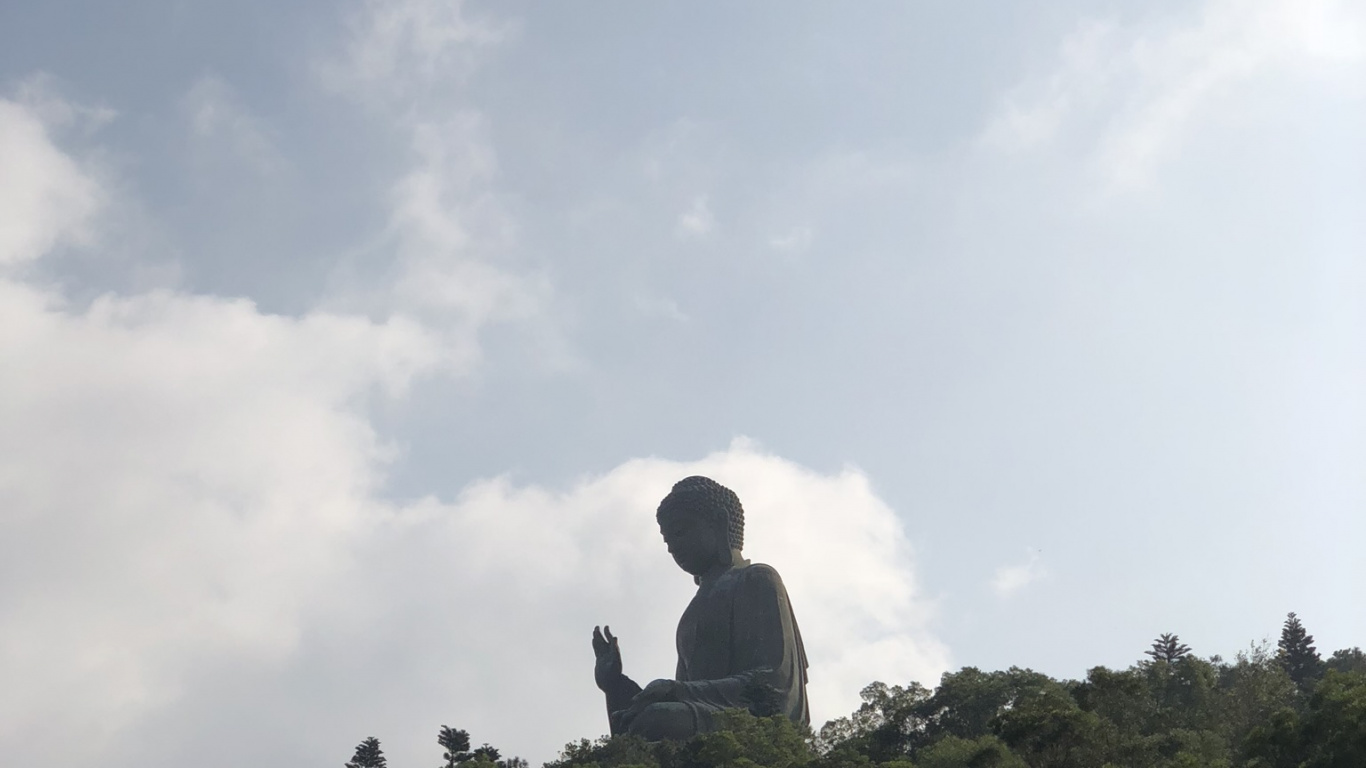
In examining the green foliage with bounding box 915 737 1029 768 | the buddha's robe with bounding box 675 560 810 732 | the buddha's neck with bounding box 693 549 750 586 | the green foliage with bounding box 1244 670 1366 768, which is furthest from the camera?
Answer: the buddha's neck with bounding box 693 549 750 586

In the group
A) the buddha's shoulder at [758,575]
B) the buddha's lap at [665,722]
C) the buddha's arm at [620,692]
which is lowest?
the buddha's lap at [665,722]

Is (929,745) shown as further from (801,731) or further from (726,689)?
(726,689)

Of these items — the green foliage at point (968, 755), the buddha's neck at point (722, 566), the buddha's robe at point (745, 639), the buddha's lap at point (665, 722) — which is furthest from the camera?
the buddha's neck at point (722, 566)

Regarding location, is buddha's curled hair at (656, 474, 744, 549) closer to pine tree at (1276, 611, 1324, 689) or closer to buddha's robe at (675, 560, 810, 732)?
buddha's robe at (675, 560, 810, 732)

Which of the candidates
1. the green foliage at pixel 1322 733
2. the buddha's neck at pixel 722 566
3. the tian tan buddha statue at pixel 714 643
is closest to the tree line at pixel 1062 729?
the green foliage at pixel 1322 733

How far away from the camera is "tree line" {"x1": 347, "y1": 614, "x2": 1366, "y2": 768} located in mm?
16484

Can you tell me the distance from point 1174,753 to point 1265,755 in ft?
3.33

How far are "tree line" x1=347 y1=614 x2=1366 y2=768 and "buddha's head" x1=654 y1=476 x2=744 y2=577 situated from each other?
20.3ft

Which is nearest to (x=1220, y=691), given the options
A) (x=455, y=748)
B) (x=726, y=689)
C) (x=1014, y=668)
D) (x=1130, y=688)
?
(x=1014, y=668)

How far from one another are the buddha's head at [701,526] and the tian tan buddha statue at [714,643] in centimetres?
2

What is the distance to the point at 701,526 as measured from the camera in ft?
93.5

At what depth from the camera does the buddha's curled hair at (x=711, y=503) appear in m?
28.5

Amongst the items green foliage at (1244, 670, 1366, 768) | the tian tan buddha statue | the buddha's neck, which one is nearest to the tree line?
green foliage at (1244, 670, 1366, 768)

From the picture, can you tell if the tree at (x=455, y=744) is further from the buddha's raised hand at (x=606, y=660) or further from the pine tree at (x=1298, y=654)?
the pine tree at (x=1298, y=654)
